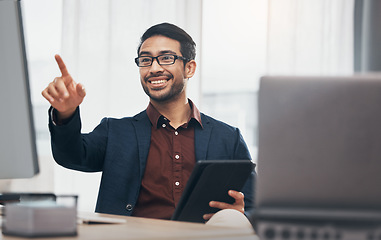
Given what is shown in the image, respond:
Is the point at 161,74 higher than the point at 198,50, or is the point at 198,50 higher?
the point at 198,50

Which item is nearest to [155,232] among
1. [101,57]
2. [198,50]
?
[101,57]

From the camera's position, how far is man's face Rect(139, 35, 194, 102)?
1953mm

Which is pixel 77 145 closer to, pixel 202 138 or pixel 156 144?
pixel 156 144

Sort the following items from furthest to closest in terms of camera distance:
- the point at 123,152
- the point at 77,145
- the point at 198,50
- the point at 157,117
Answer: the point at 198,50, the point at 157,117, the point at 123,152, the point at 77,145

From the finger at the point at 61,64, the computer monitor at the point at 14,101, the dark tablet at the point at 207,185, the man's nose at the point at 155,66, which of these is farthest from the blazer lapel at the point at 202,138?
the computer monitor at the point at 14,101

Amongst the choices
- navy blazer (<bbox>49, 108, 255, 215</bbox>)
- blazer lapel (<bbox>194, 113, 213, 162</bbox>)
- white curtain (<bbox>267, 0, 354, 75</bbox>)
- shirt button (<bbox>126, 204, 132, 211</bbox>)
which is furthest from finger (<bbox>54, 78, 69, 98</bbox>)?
white curtain (<bbox>267, 0, 354, 75</bbox>)

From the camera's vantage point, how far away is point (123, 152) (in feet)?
5.84

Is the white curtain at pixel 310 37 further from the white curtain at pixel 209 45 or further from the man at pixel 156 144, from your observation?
the man at pixel 156 144

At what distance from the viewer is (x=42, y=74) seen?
2.46 metres

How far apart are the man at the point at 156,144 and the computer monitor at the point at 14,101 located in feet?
2.21

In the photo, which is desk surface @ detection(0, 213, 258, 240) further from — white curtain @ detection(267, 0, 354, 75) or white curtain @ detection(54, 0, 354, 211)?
white curtain @ detection(267, 0, 354, 75)

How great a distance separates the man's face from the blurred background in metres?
0.66

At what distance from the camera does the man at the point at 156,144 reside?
67.6 inches

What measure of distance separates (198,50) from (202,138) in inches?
43.0
